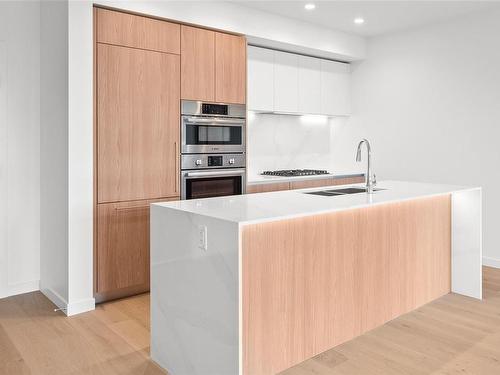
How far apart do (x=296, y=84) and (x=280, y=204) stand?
2.86m

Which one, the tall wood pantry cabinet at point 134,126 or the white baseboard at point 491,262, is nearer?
the tall wood pantry cabinet at point 134,126

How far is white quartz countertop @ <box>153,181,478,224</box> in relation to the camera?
7.30 ft

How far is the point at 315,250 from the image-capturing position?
2.54 metres

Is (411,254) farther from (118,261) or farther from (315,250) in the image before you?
(118,261)

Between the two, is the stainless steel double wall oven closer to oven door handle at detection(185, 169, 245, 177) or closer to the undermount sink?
oven door handle at detection(185, 169, 245, 177)

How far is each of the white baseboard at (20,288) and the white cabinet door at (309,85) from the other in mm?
3286

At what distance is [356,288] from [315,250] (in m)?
0.49

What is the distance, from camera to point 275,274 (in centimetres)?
231

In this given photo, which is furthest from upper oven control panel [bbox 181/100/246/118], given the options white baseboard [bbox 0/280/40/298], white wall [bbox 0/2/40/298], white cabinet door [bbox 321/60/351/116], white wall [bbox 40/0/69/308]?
white baseboard [bbox 0/280/40/298]

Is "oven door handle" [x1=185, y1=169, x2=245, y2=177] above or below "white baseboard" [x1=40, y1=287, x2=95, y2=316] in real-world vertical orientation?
above

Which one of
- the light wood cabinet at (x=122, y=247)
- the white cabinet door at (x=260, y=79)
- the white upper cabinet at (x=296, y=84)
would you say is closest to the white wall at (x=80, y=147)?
the light wood cabinet at (x=122, y=247)

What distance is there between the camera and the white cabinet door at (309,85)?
5.22 metres

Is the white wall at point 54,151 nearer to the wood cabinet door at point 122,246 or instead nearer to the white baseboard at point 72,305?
the white baseboard at point 72,305

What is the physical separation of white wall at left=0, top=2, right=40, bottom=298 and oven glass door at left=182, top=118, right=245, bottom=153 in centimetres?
127
